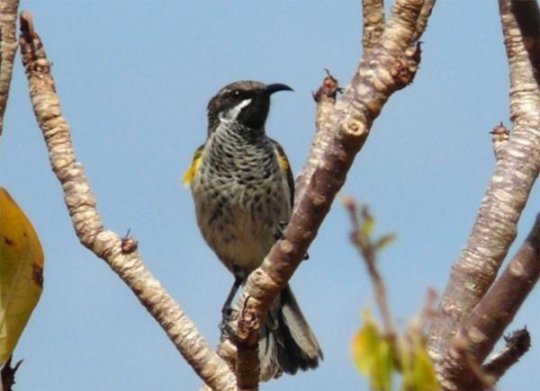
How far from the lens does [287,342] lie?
700 cm

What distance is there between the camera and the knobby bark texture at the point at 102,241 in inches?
165

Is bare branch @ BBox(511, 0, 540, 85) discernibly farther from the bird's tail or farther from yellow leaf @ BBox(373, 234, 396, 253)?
the bird's tail

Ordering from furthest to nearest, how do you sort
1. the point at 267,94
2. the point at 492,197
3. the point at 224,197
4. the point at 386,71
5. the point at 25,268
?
the point at 267,94 → the point at 224,197 → the point at 492,197 → the point at 25,268 → the point at 386,71

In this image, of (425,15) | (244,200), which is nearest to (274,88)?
(244,200)

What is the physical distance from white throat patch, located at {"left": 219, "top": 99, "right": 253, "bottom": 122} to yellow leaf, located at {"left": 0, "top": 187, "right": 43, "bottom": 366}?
17.2 ft

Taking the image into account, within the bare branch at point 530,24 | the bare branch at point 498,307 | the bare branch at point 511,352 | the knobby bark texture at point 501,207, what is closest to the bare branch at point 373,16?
the knobby bark texture at point 501,207

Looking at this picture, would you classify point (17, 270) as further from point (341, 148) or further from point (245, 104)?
point (245, 104)

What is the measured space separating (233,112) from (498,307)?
18.6 feet

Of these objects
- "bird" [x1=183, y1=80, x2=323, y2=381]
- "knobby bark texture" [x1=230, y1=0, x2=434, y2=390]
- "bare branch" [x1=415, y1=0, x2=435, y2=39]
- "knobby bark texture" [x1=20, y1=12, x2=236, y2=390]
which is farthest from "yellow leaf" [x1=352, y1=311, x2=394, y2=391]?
"bird" [x1=183, y1=80, x2=323, y2=381]

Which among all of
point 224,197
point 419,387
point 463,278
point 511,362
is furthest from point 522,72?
point 224,197

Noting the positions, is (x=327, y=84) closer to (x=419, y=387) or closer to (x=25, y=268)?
(x=25, y=268)

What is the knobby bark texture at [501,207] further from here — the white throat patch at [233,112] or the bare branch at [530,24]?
the white throat patch at [233,112]

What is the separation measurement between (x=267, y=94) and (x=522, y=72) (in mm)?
4194

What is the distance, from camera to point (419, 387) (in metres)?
1.48
